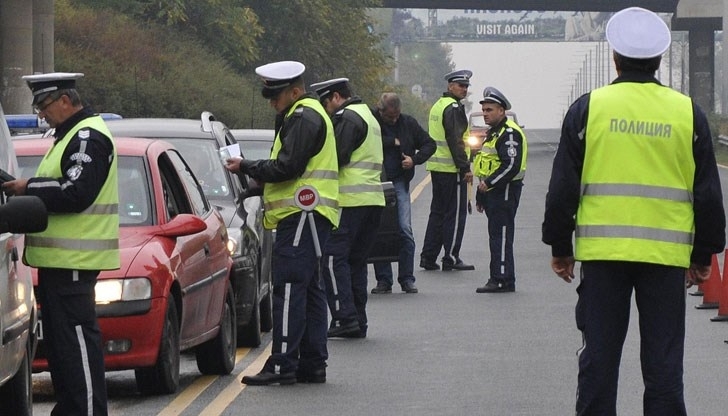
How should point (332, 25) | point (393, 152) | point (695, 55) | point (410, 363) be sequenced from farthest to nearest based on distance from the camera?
point (695, 55) < point (332, 25) < point (393, 152) < point (410, 363)

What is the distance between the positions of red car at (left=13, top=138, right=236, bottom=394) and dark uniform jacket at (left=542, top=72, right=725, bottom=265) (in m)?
3.26

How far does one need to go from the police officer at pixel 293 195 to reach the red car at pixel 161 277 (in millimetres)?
427

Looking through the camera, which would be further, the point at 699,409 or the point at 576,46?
the point at 576,46

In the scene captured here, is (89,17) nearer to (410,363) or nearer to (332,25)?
(332,25)

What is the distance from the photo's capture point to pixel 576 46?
639ft

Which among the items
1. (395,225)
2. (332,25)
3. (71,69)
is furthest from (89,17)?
(395,225)

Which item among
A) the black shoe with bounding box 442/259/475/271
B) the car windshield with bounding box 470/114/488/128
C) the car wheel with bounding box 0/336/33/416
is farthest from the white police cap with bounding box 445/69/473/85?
the car windshield with bounding box 470/114/488/128

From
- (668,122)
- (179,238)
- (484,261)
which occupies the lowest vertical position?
(484,261)

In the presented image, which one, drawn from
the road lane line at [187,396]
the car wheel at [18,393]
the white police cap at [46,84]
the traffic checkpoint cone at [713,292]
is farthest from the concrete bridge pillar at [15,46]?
the car wheel at [18,393]

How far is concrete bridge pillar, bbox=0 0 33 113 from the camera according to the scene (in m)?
39.3

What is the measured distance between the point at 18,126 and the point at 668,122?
9538 mm

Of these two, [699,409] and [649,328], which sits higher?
[649,328]

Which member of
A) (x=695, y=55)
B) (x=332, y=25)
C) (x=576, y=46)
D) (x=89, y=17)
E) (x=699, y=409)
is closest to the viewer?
(x=699, y=409)

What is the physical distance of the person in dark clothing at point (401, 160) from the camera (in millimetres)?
16625
